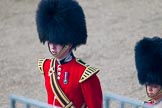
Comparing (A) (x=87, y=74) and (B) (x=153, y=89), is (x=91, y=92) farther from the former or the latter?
(B) (x=153, y=89)

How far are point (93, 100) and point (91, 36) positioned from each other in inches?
122

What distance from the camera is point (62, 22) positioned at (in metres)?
3.49

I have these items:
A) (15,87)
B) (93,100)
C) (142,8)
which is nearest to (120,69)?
(15,87)

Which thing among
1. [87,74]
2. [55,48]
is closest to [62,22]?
[55,48]

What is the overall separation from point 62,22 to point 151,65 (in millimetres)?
575

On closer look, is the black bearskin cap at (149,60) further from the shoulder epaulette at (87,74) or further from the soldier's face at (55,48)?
the soldier's face at (55,48)

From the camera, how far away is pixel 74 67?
3.60 m

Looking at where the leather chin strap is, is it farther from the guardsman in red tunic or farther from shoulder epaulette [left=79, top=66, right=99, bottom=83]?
shoulder epaulette [left=79, top=66, right=99, bottom=83]

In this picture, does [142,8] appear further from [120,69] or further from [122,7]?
[120,69]

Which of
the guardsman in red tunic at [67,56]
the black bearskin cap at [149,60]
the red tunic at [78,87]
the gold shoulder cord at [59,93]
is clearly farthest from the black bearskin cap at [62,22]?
the black bearskin cap at [149,60]

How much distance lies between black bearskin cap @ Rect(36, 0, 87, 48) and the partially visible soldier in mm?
401

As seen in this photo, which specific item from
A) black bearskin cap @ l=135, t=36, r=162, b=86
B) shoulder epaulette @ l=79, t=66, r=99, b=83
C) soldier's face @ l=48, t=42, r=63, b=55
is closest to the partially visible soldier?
black bearskin cap @ l=135, t=36, r=162, b=86

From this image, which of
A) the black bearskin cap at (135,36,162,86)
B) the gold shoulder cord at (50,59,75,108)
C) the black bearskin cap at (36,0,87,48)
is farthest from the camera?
the gold shoulder cord at (50,59,75,108)

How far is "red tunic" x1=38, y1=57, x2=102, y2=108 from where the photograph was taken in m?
3.54
